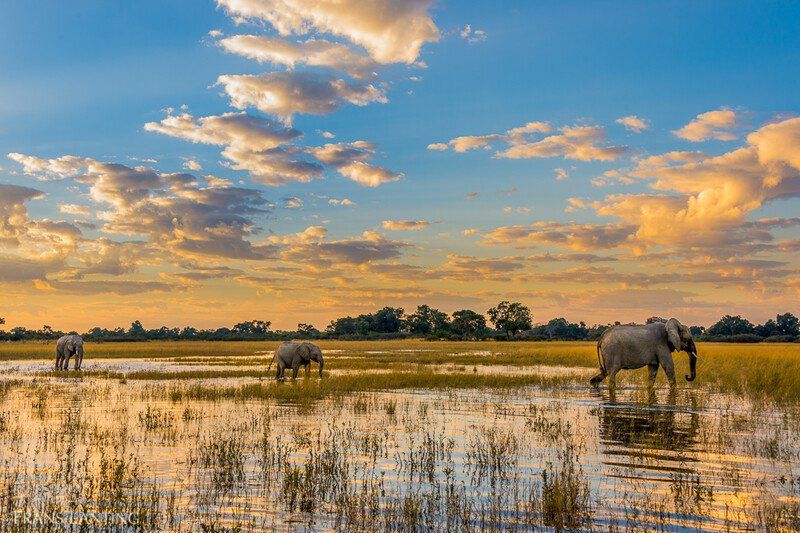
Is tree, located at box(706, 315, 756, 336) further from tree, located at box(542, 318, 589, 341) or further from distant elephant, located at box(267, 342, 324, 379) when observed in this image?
distant elephant, located at box(267, 342, 324, 379)

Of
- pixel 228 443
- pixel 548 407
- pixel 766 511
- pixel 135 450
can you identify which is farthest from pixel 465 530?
pixel 548 407

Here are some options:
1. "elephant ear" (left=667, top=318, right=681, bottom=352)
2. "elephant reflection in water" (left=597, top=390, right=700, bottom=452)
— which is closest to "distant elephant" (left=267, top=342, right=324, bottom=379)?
"elephant reflection in water" (left=597, top=390, right=700, bottom=452)

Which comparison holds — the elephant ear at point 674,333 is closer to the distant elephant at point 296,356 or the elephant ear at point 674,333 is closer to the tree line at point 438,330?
the distant elephant at point 296,356

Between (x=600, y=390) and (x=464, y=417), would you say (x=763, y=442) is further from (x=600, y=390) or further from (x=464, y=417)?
(x=600, y=390)

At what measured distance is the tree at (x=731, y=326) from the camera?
145 m

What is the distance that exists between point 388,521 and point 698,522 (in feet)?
12.7

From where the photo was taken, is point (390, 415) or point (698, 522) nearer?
point (698, 522)

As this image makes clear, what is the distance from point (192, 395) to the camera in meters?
21.6

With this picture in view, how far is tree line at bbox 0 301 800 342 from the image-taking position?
138 meters

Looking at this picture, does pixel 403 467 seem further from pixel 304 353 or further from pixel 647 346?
pixel 304 353

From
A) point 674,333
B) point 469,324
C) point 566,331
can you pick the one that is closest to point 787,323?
point 566,331

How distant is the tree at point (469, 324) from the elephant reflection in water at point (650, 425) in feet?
452

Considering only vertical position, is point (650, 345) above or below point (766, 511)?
above

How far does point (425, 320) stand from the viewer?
563 ft
